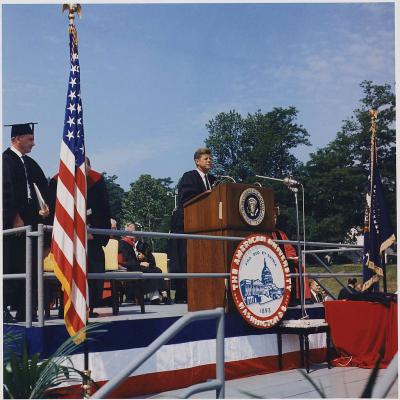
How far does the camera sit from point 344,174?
5012cm

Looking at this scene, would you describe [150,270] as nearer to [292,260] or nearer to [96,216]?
[292,260]

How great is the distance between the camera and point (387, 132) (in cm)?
4703

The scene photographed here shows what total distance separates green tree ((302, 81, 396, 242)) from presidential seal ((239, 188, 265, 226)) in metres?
39.7

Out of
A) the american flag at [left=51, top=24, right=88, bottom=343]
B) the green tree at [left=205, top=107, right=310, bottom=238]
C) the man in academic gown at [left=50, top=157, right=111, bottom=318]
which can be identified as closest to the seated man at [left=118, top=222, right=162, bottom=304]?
the man in academic gown at [left=50, top=157, right=111, bottom=318]

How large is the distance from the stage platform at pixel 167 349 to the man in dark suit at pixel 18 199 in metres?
0.62

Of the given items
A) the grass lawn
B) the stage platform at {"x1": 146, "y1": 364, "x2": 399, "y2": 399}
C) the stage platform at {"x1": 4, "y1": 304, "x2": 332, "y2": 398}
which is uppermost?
the stage platform at {"x1": 4, "y1": 304, "x2": 332, "y2": 398}

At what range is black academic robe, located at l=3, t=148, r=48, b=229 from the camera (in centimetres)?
608

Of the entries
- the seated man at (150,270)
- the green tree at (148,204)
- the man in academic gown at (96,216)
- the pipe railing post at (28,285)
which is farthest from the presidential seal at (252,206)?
the green tree at (148,204)

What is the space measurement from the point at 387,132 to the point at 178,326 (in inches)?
1840

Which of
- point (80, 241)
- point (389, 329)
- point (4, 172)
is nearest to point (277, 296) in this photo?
point (389, 329)

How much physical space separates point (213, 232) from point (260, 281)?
0.74 metres

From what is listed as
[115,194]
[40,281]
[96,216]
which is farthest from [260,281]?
[115,194]

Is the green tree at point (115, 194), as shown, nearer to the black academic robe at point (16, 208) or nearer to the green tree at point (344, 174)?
the green tree at point (344, 174)

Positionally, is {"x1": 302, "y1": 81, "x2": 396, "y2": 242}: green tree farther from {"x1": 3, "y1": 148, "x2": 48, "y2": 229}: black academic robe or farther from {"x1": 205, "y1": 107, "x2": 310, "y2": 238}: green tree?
{"x1": 3, "y1": 148, "x2": 48, "y2": 229}: black academic robe
